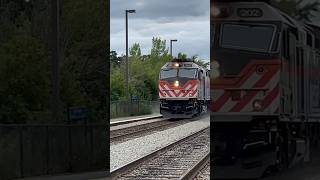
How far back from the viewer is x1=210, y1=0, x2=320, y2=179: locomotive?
2494 mm

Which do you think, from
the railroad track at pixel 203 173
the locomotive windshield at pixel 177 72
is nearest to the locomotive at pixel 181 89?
the locomotive windshield at pixel 177 72

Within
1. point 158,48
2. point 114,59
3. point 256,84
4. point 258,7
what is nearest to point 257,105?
point 256,84

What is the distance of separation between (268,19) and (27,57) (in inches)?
55.3

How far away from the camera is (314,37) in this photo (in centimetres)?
269

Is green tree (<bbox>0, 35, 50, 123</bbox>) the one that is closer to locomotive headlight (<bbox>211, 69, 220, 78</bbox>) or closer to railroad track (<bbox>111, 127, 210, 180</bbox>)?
railroad track (<bbox>111, 127, 210, 180</bbox>)

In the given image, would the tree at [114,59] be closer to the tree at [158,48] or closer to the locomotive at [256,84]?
the tree at [158,48]

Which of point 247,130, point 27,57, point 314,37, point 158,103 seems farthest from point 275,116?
point 27,57

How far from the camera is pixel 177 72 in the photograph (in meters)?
3.57

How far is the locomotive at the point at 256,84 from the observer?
2.49 m

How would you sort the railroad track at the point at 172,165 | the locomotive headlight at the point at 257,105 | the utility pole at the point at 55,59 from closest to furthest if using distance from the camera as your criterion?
1. the locomotive headlight at the point at 257,105
2. the utility pole at the point at 55,59
3. the railroad track at the point at 172,165

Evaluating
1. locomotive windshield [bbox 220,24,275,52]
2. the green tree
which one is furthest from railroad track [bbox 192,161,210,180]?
the green tree

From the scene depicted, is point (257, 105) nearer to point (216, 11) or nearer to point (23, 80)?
point (216, 11)

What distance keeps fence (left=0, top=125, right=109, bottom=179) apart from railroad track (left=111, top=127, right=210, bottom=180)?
17cm

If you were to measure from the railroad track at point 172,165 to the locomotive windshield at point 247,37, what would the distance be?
2.21ft
